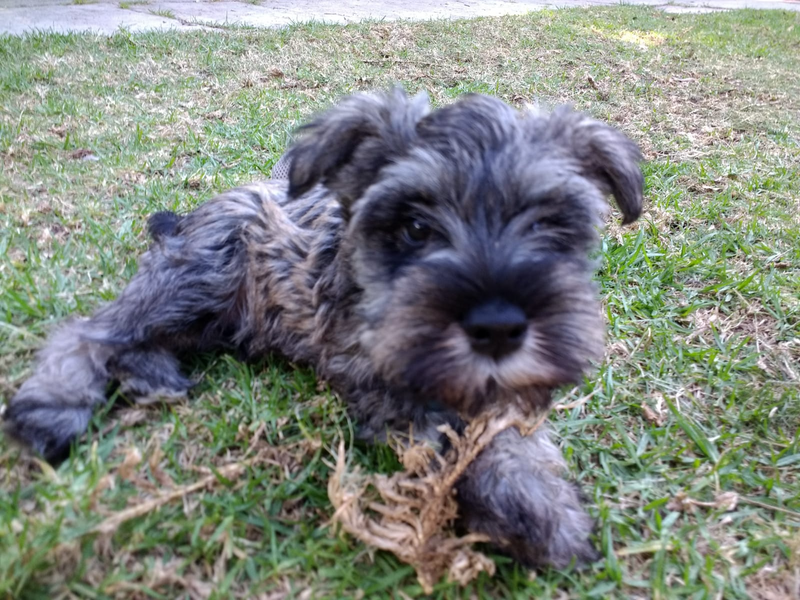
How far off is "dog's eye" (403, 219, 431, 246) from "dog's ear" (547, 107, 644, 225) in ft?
2.13

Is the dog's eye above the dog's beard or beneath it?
above

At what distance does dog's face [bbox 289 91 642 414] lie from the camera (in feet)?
6.14

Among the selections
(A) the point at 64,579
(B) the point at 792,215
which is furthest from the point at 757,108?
(A) the point at 64,579

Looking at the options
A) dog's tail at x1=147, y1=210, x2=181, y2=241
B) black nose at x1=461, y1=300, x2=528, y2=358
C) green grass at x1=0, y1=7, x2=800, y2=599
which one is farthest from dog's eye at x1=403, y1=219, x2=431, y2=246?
dog's tail at x1=147, y1=210, x2=181, y2=241

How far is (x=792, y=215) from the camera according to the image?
15.1ft

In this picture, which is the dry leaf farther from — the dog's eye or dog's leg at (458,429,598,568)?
the dog's eye

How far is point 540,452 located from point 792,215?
342 centimetres

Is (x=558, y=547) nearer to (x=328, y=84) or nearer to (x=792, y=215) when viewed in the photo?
(x=792, y=215)

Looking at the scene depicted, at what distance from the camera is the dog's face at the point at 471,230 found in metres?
1.87

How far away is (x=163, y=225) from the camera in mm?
3336

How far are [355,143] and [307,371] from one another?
1.04m

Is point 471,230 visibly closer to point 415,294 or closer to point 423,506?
point 415,294

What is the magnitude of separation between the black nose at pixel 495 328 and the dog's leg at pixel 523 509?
0.53 metres

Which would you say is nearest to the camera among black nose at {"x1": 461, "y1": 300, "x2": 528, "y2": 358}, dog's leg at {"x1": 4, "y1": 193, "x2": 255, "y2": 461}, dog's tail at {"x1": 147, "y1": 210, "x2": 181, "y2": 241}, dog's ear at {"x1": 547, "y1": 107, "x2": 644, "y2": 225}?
black nose at {"x1": 461, "y1": 300, "x2": 528, "y2": 358}
